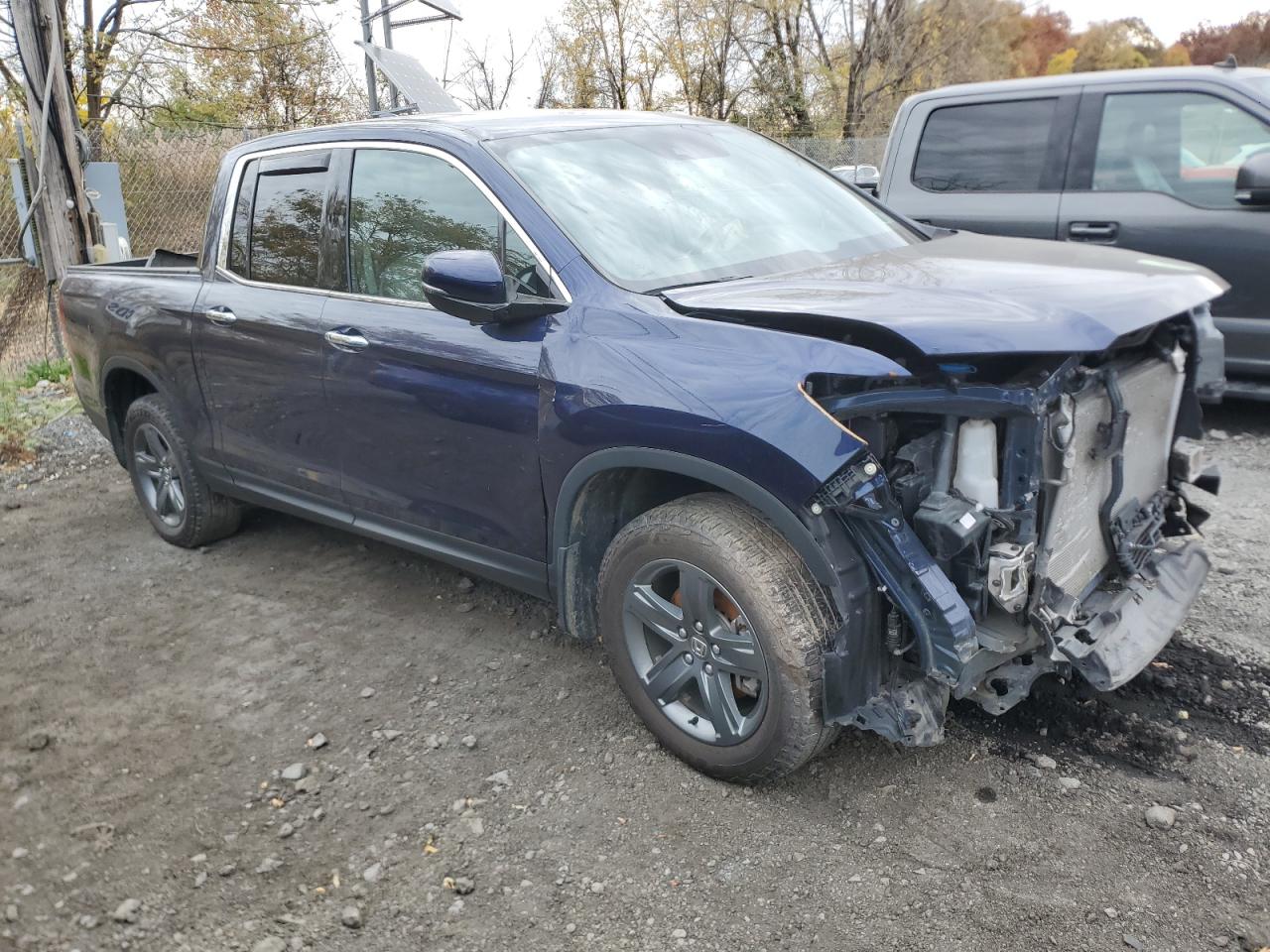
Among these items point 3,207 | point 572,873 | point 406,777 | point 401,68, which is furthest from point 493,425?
point 3,207

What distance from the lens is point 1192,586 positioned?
3174 millimetres

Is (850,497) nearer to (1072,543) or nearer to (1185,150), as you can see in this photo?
(1072,543)

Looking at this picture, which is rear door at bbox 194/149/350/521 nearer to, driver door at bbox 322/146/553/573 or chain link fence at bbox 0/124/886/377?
driver door at bbox 322/146/553/573

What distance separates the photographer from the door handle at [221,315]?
4.27 meters

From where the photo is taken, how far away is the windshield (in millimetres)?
3238

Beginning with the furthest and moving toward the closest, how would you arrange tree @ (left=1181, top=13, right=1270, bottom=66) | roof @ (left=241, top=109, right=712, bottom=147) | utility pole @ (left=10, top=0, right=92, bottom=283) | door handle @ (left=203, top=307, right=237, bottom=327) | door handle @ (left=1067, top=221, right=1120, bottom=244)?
tree @ (left=1181, top=13, right=1270, bottom=66)
utility pole @ (left=10, top=0, right=92, bottom=283)
door handle @ (left=1067, top=221, right=1120, bottom=244)
door handle @ (left=203, top=307, right=237, bottom=327)
roof @ (left=241, top=109, right=712, bottom=147)

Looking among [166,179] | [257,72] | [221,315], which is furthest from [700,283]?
[257,72]

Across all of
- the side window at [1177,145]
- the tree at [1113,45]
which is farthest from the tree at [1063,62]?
the side window at [1177,145]

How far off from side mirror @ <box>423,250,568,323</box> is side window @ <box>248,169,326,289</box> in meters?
1.10

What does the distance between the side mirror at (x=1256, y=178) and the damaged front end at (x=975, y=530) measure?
3.01m

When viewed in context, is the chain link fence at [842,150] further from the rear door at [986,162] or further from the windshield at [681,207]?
the windshield at [681,207]

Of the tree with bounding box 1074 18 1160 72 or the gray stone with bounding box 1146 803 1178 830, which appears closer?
the gray stone with bounding box 1146 803 1178 830

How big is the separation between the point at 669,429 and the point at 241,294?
2.37 metres

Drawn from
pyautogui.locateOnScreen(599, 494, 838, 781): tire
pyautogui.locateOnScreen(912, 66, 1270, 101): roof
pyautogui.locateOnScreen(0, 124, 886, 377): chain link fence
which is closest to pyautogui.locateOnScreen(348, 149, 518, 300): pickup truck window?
pyautogui.locateOnScreen(599, 494, 838, 781): tire
